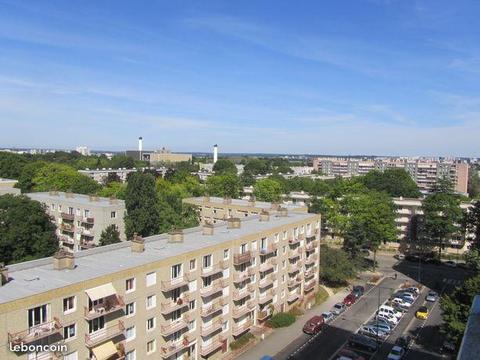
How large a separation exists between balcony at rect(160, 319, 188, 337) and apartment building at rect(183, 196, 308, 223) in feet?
91.2

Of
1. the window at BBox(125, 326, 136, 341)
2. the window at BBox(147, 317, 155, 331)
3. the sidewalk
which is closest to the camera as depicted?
the window at BBox(125, 326, 136, 341)

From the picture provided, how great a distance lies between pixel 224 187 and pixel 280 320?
54.4 m

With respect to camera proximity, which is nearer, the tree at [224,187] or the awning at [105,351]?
the awning at [105,351]

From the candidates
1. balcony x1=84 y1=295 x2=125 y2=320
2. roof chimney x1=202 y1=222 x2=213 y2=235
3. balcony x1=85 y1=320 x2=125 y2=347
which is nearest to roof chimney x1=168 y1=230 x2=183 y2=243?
roof chimney x1=202 y1=222 x2=213 y2=235

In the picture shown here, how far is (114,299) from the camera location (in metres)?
29.7

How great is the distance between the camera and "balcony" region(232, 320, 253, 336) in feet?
137

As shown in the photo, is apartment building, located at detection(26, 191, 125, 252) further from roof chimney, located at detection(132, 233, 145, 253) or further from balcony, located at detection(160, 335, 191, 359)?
balcony, located at detection(160, 335, 191, 359)

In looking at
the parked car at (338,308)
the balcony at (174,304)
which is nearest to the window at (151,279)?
the balcony at (174,304)

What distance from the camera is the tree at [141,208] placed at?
5947 centimetres

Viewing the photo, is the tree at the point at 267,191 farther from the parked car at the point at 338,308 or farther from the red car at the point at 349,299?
the parked car at the point at 338,308

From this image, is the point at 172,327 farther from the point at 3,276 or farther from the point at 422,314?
the point at 422,314

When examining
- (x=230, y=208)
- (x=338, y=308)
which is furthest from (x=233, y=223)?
(x=230, y=208)

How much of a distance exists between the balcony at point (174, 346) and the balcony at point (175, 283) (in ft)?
15.0

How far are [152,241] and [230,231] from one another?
8.89 m
